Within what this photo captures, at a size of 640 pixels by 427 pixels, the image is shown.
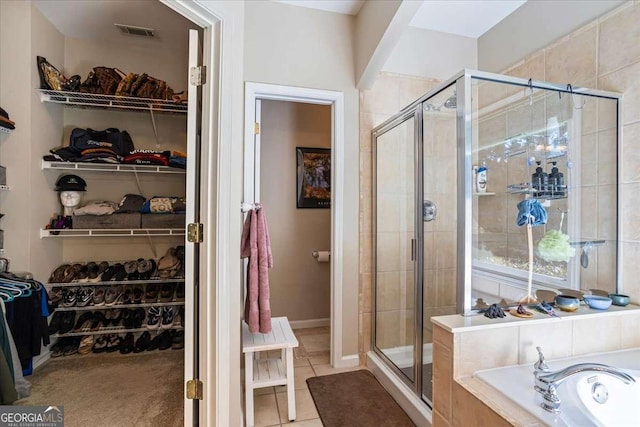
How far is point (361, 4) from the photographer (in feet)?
7.39

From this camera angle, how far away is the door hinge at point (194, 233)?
147 cm

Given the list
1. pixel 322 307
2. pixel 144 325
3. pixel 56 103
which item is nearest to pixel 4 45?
pixel 56 103

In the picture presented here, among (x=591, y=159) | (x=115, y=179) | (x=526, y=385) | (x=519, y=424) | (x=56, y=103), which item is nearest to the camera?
(x=519, y=424)

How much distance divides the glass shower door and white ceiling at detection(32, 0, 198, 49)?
190cm

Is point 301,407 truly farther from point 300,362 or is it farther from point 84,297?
point 84,297

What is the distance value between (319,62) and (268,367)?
2.29m

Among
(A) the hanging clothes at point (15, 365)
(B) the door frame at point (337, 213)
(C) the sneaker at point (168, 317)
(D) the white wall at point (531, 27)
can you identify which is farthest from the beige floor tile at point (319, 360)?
(D) the white wall at point (531, 27)

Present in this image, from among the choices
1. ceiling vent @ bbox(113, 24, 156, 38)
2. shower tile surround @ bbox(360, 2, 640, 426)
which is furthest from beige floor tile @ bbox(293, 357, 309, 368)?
ceiling vent @ bbox(113, 24, 156, 38)

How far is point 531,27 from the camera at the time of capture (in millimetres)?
2084

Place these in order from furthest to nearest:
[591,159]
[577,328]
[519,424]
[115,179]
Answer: [115,179] → [591,159] → [577,328] → [519,424]

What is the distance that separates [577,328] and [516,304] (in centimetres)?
23

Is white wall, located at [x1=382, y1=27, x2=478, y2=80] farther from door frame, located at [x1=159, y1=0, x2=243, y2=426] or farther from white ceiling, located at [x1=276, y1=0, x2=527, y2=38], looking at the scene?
door frame, located at [x1=159, y1=0, x2=243, y2=426]

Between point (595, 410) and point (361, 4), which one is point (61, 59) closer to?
point (361, 4)

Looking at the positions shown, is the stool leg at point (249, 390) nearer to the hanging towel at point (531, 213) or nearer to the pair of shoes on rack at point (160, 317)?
the pair of shoes on rack at point (160, 317)
